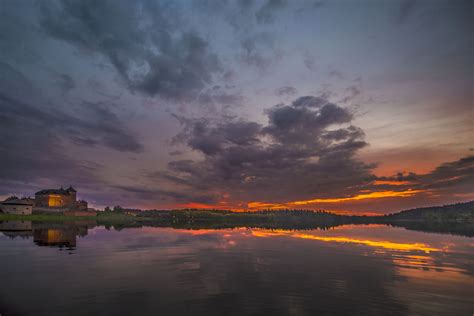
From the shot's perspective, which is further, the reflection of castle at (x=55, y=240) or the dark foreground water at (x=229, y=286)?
the reflection of castle at (x=55, y=240)

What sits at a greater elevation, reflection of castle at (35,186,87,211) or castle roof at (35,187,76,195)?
castle roof at (35,187,76,195)

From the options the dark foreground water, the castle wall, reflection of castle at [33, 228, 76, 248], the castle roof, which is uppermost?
the castle roof

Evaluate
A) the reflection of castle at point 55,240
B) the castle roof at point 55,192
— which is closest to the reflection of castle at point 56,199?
the castle roof at point 55,192

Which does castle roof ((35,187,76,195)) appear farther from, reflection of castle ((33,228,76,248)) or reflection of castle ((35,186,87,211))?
reflection of castle ((33,228,76,248))

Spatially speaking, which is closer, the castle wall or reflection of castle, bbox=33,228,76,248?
reflection of castle, bbox=33,228,76,248

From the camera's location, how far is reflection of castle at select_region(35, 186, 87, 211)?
147m

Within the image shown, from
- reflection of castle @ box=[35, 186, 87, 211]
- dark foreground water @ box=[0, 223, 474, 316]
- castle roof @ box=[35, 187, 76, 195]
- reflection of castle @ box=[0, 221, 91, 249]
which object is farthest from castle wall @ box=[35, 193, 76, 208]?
dark foreground water @ box=[0, 223, 474, 316]

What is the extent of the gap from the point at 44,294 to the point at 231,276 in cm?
1430

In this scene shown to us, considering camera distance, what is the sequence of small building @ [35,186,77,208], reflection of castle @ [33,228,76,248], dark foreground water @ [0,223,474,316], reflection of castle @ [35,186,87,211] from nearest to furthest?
dark foreground water @ [0,223,474,316] < reflection of castle @ [33,228,76,248] < reflection of castle @ [35,186,87,211] < small building @ [35,186,77,208]

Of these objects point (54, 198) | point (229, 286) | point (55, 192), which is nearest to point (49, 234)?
point (229, 286)

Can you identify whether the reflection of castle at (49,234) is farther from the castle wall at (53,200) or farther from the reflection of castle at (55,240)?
the castle wall at (53,200)

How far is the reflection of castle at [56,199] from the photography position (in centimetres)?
14675

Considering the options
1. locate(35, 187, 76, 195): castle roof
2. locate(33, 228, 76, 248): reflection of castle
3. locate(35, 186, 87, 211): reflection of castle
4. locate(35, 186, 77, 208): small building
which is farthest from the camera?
locate(35, 187, 76, 195): castle roof

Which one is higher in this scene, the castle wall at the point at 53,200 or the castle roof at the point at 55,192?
the castle roof at the point at 55,192
